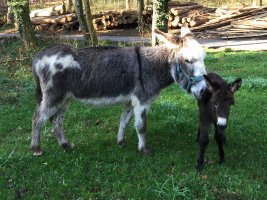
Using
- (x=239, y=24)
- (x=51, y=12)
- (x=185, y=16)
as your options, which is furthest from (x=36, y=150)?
(x=51, y=12)

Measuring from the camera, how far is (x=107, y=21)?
84.1ft

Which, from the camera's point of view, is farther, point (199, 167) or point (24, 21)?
point (24, 21)

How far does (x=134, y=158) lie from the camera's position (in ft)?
19.5

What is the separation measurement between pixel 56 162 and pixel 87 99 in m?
1.03

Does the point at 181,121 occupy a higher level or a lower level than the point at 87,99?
lower

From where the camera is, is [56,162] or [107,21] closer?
[56,162]

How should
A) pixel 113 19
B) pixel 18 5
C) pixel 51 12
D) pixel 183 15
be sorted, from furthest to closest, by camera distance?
pixel 51 12
pixel 113 19
pixel 183 15
pixel 18 5

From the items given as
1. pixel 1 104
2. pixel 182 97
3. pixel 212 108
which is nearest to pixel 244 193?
pixel 212 108

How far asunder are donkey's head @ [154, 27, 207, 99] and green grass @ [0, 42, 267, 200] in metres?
1.09

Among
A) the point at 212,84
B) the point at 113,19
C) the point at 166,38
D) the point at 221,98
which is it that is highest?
the point at 166,38

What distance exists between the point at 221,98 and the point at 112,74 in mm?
1681

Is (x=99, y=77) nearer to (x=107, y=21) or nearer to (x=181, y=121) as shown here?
(x=181, y=121)

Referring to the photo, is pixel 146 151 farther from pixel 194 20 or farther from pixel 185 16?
pixel 185 16

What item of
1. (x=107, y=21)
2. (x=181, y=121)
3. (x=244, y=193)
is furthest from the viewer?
(x=107, y=21)
